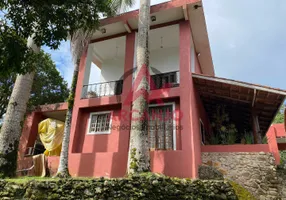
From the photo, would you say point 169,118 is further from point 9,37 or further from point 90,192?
point 9,37

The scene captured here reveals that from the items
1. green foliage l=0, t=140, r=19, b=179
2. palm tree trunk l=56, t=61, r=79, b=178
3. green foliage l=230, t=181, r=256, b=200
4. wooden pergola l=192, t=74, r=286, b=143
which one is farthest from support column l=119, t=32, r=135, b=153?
green foliage l=230, t=181, r=256, b=200

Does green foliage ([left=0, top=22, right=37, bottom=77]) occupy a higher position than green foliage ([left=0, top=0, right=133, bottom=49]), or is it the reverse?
green foliage ([left=0, top=0, right=133, bottom=49])

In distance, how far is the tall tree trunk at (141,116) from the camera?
6.82 metres

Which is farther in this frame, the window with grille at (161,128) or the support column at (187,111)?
the window with grille at (161,128)

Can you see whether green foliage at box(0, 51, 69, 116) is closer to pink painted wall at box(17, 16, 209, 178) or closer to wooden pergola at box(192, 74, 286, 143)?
pink painted wall at box(17, 16, 209, 178)

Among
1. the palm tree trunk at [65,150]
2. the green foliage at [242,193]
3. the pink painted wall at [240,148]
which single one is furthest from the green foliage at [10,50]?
the pink painted wall at [240,148]

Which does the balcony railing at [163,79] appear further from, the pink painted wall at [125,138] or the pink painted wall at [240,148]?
the pink painted wall at [240,148]

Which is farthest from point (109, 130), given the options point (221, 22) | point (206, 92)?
point (221, 22)

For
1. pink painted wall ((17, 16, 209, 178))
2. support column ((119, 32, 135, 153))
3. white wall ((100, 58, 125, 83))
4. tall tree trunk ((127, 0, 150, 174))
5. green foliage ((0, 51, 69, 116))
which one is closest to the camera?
tall tree trunk ((127, 0, 150, 174))

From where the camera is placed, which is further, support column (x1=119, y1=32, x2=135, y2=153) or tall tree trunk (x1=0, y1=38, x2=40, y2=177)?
support column (x1=119, y1=32, x2=135, y2=153)

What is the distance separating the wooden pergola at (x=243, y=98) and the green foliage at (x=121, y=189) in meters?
4.44

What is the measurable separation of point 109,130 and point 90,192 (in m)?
5.71

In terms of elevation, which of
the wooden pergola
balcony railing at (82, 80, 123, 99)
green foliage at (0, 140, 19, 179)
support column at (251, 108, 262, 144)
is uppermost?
balcony railing at (82, 80, 123, 99)

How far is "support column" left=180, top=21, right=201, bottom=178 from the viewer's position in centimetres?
805
